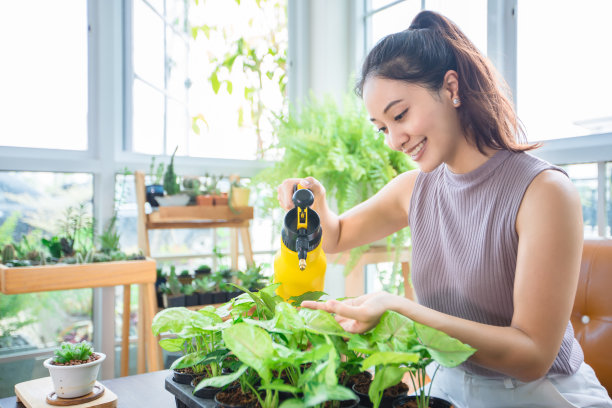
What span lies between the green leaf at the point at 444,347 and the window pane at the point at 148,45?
2.32 meters

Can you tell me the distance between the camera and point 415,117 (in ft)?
3.34

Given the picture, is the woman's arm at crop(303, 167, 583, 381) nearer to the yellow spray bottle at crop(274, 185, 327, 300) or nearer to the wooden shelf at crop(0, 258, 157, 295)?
the yellow spray bottle at crop(274, 185, 327, 300)

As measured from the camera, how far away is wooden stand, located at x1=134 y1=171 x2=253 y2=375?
7.31 feet

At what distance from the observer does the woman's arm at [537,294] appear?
0.81 metres

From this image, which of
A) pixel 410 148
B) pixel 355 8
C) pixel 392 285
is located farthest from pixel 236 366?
pixel 355 8

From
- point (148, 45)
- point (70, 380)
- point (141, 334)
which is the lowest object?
point (141, 334)

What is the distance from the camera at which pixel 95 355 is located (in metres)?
0.96

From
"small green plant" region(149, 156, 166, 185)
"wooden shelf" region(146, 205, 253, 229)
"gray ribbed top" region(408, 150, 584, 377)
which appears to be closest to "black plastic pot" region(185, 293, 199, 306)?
"wooden shelf" region(146, 205, 253, 229)

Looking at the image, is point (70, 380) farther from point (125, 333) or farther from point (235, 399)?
point (125, 333)

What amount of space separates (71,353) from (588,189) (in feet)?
5.83

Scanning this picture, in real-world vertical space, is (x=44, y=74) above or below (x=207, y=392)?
above

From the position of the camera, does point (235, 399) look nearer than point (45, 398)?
Yes

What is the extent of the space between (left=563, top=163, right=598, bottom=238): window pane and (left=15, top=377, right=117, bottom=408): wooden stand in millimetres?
1674

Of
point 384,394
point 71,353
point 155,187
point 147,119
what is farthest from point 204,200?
point 384,394
